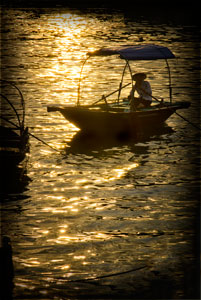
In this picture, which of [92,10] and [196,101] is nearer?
[196,101]

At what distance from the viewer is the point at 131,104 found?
67.8ft

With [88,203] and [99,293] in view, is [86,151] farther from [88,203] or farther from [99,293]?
[99,293]

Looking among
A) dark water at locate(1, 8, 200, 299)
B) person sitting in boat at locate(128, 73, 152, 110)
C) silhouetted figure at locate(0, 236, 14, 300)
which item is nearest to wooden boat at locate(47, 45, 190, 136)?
person sitting in boat at locate(128, 73, 152, 110)

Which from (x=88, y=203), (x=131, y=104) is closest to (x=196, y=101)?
(x=131, y=104)

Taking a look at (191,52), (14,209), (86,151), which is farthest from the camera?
(191,52)

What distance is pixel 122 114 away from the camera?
2005cm

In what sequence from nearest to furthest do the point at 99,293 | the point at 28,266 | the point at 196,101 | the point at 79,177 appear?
the point at 99,293 < the point at 28,266 < the point at 79,177 < the point at 196,101

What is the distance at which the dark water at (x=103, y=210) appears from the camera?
11.1 meters

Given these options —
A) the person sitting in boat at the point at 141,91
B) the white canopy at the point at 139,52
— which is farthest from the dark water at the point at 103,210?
the white canopy at the point at 139,52

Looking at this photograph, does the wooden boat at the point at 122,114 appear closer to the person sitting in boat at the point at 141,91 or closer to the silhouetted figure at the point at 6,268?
the person sitting in boat at the point at 141,91

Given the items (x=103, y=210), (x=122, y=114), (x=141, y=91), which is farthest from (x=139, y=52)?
(x=103, y=210)

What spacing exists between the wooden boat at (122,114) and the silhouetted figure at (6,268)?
1053 centimetres

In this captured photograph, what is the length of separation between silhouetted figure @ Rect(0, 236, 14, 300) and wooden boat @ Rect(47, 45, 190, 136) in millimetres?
10525

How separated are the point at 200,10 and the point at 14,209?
169 ft
